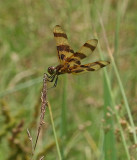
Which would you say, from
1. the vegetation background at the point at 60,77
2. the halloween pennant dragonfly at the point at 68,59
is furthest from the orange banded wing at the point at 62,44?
the vegetation background at the point at 60,77

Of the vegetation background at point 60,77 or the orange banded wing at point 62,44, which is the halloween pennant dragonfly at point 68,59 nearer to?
the orange banded wing at point 62,44

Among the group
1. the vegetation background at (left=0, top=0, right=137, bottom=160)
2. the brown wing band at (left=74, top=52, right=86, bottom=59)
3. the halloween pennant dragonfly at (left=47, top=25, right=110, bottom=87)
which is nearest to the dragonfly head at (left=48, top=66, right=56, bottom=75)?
the halloween pennant dragonfly at (left=47, top=25, right=110, bottom=87)

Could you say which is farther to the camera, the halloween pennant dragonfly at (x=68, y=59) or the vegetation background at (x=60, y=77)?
the vegetation background at (x=60, y=77)

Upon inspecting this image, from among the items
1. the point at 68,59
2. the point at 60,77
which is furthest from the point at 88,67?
the point at 60,77

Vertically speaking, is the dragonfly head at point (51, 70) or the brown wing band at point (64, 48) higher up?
the brown wing band at point (64, 48)

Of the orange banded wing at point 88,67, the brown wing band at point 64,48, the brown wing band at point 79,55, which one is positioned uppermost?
the brown wing band at point 64,48

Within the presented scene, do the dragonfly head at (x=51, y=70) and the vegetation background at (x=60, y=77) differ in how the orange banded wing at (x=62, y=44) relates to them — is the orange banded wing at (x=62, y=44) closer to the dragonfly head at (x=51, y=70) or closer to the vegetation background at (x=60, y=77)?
the dragonfly head at (x=51, y=70)
